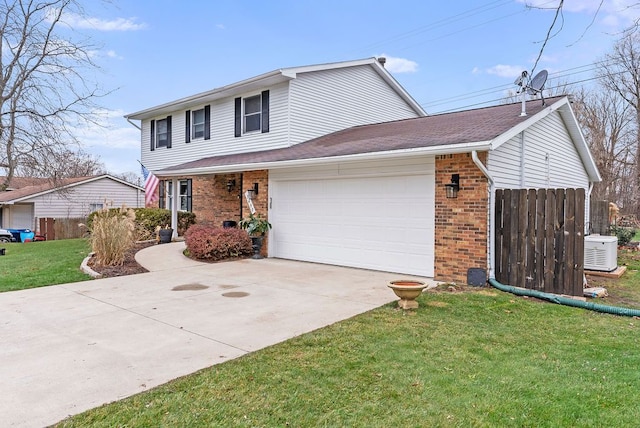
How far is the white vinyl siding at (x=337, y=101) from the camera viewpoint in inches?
504

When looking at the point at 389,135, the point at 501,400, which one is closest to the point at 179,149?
the point at 389,135

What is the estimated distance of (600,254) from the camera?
9.41m

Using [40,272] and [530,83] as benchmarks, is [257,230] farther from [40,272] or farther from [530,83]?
[530,83]

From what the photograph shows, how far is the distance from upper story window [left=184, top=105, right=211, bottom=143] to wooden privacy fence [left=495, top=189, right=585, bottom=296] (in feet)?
36.1

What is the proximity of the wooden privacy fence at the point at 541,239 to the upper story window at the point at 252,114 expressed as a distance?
8.02 m

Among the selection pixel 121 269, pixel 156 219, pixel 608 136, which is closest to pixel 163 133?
pixel 156 219

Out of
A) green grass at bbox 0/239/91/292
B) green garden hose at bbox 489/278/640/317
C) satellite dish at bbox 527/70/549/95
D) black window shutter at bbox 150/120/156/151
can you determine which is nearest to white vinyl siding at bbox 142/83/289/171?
black window shutter at bbox 150/120/156/151

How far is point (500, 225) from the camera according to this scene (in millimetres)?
7457

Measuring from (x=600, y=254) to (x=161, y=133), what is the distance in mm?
16062

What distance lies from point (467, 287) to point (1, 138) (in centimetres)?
1666

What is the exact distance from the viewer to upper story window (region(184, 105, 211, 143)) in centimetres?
1519

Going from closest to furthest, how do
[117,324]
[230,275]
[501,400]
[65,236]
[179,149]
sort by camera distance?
[501,400] → [117,324] → [230,275] → [179,149] → [65,236]

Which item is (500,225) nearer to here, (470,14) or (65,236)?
(470,14)

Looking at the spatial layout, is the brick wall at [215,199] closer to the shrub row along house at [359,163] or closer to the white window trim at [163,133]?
the shrub row along house at [359,163]
